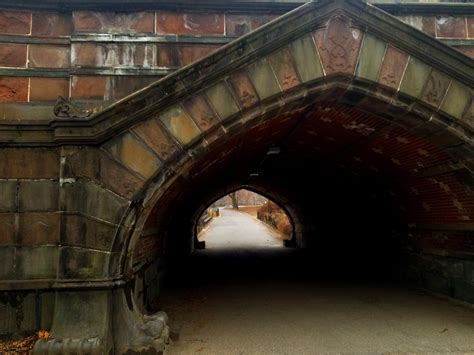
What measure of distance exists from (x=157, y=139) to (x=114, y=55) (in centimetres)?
169

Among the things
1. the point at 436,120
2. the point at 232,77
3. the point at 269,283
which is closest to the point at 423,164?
the point at 436,120

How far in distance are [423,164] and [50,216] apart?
6091mm

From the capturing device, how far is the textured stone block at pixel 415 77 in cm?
549

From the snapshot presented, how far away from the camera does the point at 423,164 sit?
6910mm

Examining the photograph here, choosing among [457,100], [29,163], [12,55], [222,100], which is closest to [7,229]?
[29,163]

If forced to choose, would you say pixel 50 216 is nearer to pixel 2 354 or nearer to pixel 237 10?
pixel 2 354

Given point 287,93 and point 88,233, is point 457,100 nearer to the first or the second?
point 287,93

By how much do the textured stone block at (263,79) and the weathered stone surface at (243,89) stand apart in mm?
68

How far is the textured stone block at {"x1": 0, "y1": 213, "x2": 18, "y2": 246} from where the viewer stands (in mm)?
4863

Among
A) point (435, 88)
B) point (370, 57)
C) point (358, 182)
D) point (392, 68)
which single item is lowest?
point (358, 182)

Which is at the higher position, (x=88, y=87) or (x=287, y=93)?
(x=88, y=87)

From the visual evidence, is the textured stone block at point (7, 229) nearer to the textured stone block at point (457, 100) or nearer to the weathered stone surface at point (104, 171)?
the weathered stone surface at point (104, 171)

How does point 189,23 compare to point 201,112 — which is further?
point 189,23

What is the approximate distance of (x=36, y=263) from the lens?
16.0 feet
